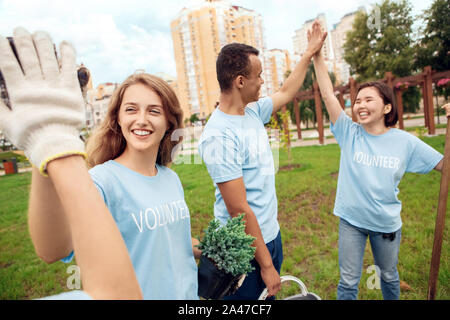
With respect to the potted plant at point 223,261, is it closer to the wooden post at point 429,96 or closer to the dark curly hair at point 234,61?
the dark curly hair at point 234,61

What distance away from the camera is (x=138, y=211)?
1.04 m

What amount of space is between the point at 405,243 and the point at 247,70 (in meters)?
3.17

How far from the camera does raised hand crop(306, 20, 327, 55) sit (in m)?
2.09

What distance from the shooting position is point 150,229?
1.04 meters

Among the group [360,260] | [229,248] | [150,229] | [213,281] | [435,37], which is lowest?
[360,260]

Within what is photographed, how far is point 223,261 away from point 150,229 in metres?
0.36

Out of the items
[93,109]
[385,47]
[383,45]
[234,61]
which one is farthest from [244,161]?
[385,47]

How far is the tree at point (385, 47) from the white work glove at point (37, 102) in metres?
20.2

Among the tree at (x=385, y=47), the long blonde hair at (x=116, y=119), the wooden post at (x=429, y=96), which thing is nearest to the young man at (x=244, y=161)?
the long blonde hair at (x=116, y=119)

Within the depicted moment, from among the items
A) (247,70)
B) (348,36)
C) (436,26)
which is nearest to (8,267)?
(247,70)

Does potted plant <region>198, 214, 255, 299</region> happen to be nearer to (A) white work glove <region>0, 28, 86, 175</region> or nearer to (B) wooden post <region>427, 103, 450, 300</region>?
(A) white work glove <region>0, 28, 86, 175</region>

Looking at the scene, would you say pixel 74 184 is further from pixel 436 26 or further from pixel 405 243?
pixel 436 26

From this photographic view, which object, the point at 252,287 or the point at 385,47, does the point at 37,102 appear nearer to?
the point at 252,287
